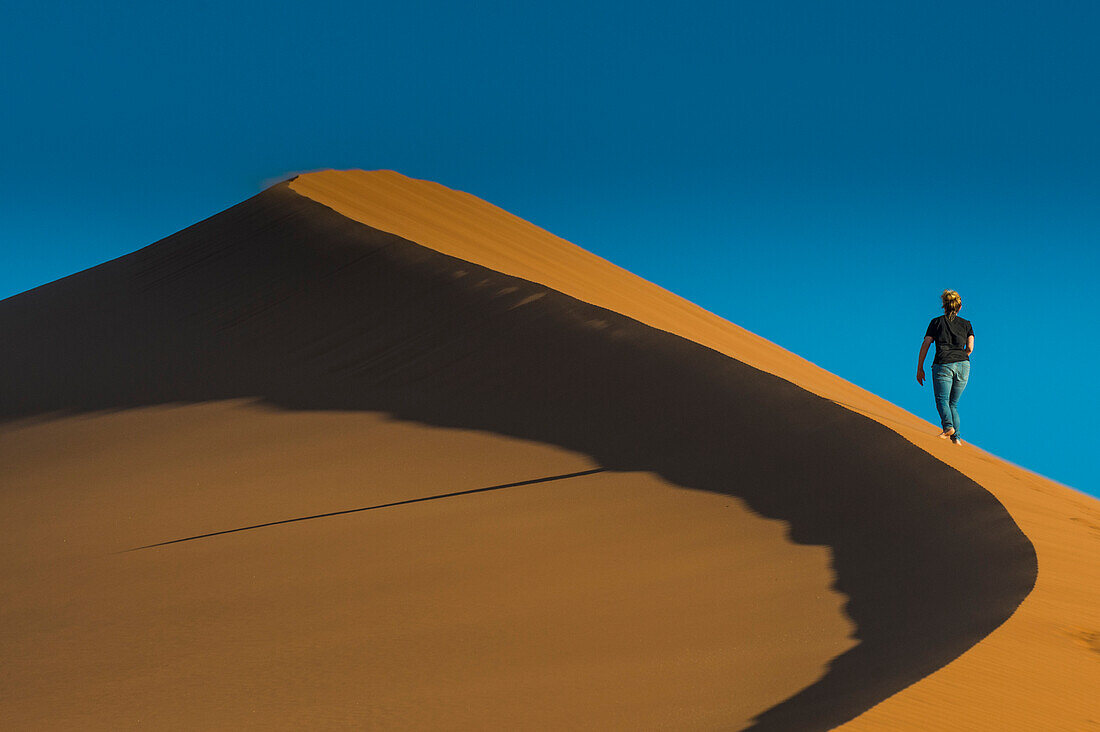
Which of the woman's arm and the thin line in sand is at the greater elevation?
the woman's arm

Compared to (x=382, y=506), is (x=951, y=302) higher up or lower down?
higher up

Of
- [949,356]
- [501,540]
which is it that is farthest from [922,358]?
[501,540]

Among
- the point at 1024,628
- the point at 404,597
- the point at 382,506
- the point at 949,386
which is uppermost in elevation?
the point at 949,386

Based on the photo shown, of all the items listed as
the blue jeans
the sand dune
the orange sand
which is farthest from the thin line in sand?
the blue jeans

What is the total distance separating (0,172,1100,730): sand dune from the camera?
4.41 m

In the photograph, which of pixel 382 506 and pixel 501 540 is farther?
pixel 382 506

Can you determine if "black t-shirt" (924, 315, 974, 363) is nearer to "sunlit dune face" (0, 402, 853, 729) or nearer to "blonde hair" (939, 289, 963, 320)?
"blonde hair" (939, 289, 963, 320)

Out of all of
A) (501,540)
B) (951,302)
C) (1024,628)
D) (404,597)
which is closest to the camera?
(1024,628)

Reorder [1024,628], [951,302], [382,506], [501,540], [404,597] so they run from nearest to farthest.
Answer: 1. [1024,628]
2. [404,597]
3. [501,540]
4. [382,506]
5. [951,302]

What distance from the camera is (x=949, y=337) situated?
9148 mm

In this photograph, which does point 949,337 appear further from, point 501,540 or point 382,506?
point 382,506

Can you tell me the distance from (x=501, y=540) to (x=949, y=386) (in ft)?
15.0

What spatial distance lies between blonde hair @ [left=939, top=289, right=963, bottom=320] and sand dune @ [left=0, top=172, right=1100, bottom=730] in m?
1.22

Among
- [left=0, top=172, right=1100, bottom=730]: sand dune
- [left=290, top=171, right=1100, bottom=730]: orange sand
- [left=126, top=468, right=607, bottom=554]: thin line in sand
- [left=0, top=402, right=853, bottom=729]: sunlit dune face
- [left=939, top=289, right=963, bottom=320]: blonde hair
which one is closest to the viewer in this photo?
[left=290, top=171, right=1100, bottom=730]: orange sand
